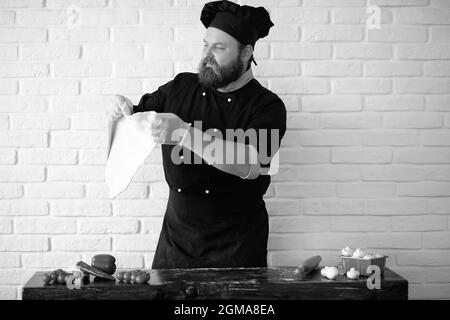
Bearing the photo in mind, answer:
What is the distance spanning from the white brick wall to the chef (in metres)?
0.28

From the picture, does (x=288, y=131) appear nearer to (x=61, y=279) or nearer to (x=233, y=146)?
(x=233, y=146)

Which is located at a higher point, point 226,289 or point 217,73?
point 217,73

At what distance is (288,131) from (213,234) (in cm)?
69

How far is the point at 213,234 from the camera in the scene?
2182mm

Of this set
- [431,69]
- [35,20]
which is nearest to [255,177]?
[431,69]

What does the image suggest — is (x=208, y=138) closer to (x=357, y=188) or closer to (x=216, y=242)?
(x=216, y=242)

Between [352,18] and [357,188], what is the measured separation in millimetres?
800

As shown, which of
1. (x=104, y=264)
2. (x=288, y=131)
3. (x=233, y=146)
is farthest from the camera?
(x=288, y=131)

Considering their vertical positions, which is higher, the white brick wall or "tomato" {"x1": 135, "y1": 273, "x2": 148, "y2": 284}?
the white brick wall

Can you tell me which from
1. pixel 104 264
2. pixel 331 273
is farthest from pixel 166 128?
pixel 331 273

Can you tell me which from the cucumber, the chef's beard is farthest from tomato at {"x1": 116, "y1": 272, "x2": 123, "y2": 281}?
the chef's beard

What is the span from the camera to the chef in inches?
85.8

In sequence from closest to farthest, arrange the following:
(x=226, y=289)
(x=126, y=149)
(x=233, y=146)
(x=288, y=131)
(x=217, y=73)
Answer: (x=226, y=289)
(x=233, y=146)
(x=126, y=149)
(x=217, y=73)
(x=288, y=131)

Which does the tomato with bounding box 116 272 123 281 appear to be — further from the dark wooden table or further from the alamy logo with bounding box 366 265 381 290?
the alamy logo with bounding box 366 265 381 290
